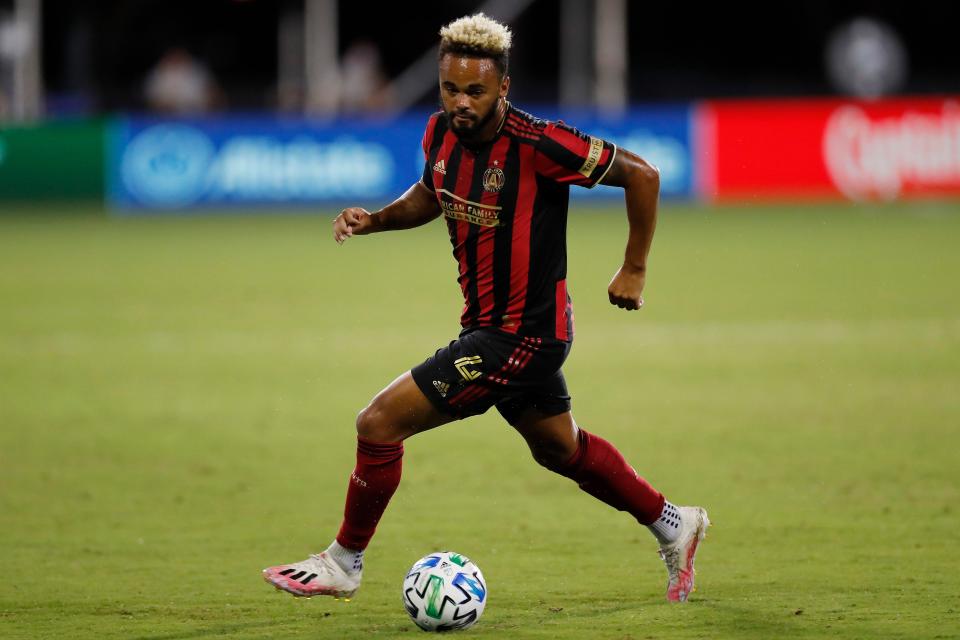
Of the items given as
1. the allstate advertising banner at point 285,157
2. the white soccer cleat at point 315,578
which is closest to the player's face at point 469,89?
the white soccer cleat at point 315,578

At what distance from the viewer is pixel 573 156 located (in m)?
5.15

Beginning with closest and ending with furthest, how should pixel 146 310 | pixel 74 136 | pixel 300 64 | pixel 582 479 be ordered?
1. pixel 582 479
2. pixel 146 310
3. pixel 74 136
4. pixel 300 64

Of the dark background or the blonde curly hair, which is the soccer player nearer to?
the blonde curly hair

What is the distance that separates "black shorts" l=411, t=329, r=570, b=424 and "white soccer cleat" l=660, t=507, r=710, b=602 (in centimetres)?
78

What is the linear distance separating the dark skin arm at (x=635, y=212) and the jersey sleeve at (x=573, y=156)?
0.04 m

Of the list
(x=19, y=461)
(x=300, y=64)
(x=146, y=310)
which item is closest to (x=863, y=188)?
(x=300, y=64)

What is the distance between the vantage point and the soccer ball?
5102 mm

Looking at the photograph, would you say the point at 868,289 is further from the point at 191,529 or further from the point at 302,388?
the point at 191,529

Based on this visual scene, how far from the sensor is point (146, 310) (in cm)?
1367

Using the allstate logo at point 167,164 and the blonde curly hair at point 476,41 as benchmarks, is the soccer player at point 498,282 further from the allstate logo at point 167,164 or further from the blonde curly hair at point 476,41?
the allstate logo at point 167,164

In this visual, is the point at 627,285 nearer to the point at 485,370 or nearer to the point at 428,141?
the point at 485,370

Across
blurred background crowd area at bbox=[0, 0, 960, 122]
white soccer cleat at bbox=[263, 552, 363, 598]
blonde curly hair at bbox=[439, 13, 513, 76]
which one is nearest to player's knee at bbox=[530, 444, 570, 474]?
white soccer cleat at bbox=[263, 552, 363, 598]

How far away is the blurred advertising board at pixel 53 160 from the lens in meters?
21.1

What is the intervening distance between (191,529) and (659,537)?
7.19 ft
